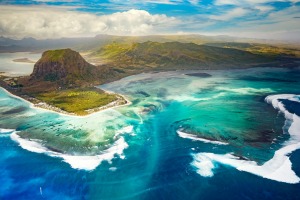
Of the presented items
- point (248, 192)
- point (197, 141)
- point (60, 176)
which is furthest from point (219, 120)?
point (60, 176)

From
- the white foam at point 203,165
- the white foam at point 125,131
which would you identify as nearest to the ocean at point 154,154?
the white foam at point 125,131

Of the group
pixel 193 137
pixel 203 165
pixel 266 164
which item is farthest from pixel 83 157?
pixel 266 164

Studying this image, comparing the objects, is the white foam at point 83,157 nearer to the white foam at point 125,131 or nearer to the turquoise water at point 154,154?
the turquoise water at point 154,154

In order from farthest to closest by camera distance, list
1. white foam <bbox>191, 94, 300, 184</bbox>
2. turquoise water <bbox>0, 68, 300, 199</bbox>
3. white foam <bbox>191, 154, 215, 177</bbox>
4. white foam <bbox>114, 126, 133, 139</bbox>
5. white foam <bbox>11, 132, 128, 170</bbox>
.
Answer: white foam <bbox>114, 126, 133, 139</bbox> → white foam <bbox>11, 132, 128, 170</bbox> → white foam <bbox>191, 154, 215, 177</bbox> → white foam <bbox>191, 94, 300, 184</bbox> → turquoise water <bbox>0, 68, 300, 199</bbox>

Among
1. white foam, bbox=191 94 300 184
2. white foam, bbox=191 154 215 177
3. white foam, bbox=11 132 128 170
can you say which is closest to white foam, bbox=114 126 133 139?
white foam, bbox=11 132 128 170

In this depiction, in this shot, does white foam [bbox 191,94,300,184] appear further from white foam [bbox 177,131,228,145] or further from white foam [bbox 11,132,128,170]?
white foam [bbox 11,132,128,170]
